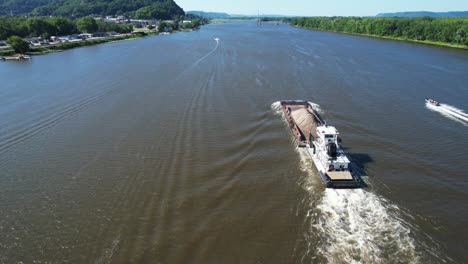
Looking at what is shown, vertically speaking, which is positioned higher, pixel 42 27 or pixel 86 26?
pixel 86 26

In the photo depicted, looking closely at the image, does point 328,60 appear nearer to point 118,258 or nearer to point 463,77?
point 463,77

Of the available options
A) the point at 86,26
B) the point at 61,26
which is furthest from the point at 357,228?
the point at 86,26

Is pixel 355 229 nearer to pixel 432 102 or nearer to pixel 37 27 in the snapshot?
pixel 432 102

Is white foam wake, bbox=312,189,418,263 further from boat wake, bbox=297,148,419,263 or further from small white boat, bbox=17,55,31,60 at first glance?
small white boat, bbox=17,55,31,60

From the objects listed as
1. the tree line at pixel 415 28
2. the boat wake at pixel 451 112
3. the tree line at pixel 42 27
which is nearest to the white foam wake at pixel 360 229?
the boat wake at pixel 451 112

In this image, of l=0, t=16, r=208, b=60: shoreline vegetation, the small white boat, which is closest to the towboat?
the small white boat

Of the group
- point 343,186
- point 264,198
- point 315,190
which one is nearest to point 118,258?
point 264,198
